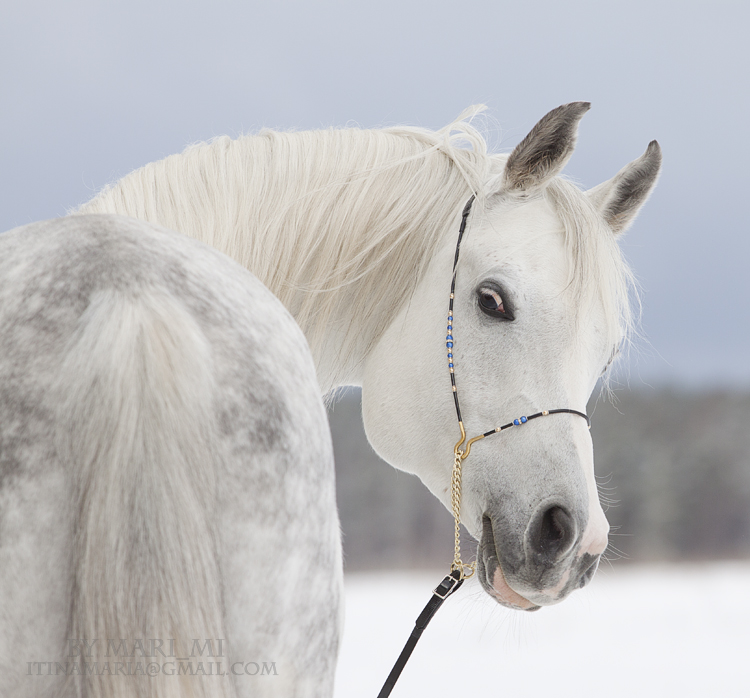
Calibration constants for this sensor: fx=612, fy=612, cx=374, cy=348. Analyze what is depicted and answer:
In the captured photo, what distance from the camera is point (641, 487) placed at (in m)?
12.0

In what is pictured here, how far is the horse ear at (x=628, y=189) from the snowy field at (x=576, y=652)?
2.18 metres

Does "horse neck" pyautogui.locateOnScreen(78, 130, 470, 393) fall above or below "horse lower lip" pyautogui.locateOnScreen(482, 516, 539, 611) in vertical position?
above

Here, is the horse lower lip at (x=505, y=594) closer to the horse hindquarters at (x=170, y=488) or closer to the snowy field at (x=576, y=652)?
the horse hindquarters at (x=170, y=488)

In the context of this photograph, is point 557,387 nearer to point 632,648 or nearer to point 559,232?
point 559,232

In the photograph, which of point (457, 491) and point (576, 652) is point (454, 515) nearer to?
point (457, 491)

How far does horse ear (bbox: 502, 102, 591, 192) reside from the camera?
1.25 metres

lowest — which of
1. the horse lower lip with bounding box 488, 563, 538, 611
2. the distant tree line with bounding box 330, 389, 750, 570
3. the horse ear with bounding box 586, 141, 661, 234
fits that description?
the distant tree line with bounding box 330, 389, 750, 570

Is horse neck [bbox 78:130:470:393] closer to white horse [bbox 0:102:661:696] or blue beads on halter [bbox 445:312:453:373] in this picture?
blue beads on halter [bbox 445:312:453:373]

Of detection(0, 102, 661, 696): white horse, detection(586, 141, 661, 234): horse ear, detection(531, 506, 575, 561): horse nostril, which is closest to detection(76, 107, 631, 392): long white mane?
detection(586, 141, 661, 234): horse ear

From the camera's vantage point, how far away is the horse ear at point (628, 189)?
1.44m

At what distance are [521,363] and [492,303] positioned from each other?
0.14 metres

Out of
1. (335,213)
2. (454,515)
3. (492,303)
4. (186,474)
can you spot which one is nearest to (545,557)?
(454,515)

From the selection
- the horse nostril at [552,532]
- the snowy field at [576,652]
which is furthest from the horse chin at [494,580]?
the snowy field at [576,652]

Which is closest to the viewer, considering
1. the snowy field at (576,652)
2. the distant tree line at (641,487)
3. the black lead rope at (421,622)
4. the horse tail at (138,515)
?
the horse tail at (138,515)
